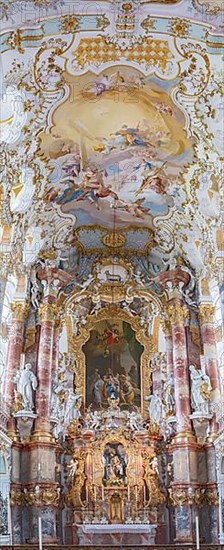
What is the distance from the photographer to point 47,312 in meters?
22.0

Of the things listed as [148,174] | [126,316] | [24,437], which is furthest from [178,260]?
[24,437]

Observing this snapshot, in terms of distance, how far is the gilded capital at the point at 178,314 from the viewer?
22328 mm

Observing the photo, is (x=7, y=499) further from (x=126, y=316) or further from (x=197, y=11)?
(x=197, y=11)

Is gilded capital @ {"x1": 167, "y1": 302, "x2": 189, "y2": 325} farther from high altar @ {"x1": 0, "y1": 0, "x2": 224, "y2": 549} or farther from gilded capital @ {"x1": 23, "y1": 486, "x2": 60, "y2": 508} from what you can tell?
gilded capital @ {"x1": 23, "y1": 486, "x2": 60, "y2": 508}

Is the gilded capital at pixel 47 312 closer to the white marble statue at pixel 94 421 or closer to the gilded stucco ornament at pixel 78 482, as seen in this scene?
the white marble statue at pixel 94 421

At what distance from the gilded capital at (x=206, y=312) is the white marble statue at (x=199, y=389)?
151cm

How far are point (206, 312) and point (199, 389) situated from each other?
246 cm

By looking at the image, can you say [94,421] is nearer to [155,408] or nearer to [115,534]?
[155,408]

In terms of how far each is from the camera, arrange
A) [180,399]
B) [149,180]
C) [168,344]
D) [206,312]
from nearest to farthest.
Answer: [149,180]
[180,399]
[206,312]
[168,344]

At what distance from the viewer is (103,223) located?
22469mm

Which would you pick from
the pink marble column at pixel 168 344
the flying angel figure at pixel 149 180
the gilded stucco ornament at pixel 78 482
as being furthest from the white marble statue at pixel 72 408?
the flying angel figure at pixel 149 180

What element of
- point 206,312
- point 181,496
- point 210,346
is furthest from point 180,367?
point 181,496

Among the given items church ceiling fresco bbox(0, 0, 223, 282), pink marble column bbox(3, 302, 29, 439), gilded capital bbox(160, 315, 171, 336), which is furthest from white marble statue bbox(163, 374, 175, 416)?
pink marble column bbox(3, 302, 29, 439)

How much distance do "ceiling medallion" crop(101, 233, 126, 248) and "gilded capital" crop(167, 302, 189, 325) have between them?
264cm
